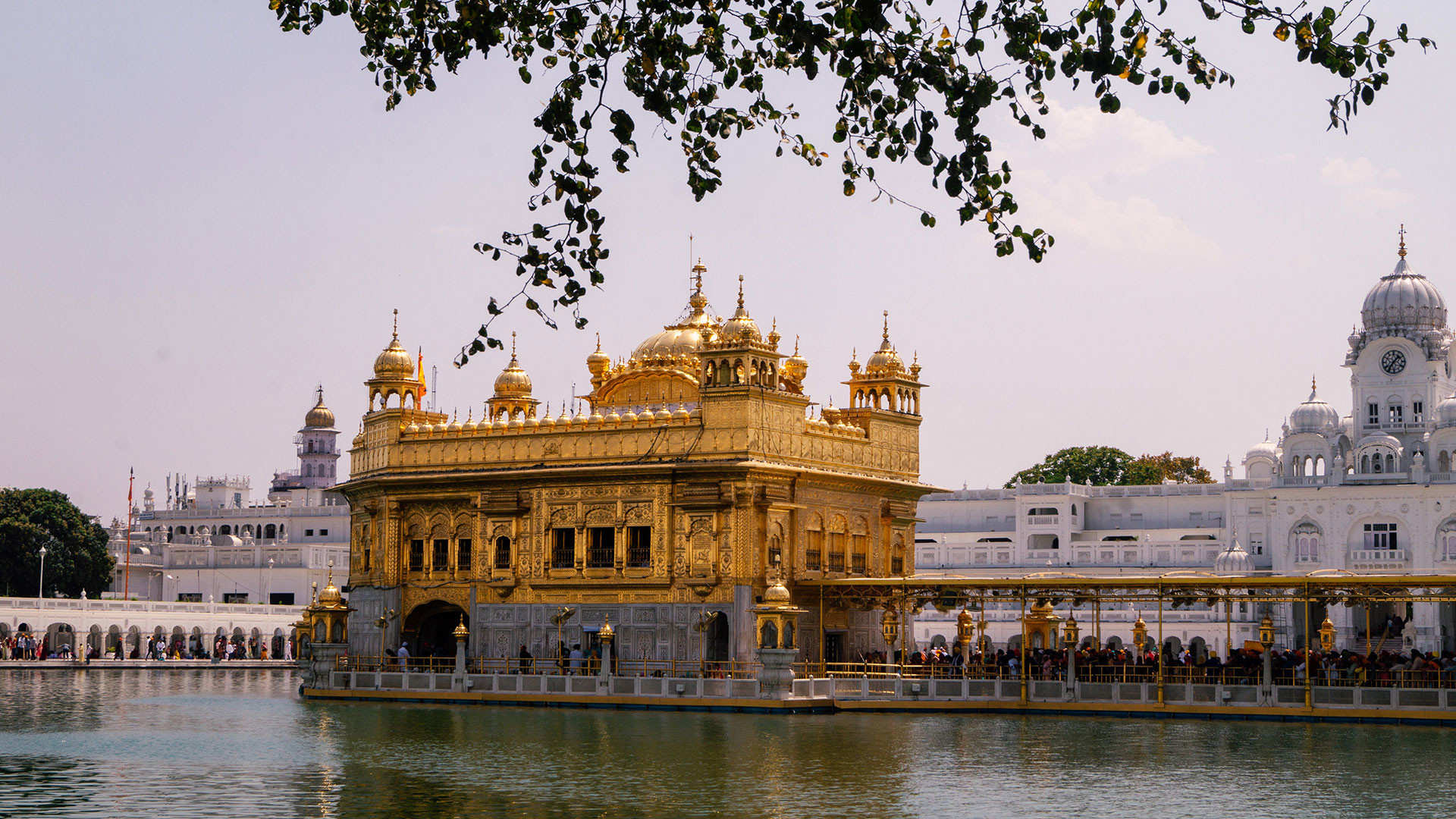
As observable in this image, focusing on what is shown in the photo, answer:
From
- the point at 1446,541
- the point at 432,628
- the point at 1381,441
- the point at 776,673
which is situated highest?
the point at 1381,441

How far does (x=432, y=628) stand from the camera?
43281 mm

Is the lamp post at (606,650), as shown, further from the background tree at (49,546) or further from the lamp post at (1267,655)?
the background tree at (49,546)

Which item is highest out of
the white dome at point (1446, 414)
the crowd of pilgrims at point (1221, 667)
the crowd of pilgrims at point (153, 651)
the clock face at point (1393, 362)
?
the clock face at point (1393, 362)

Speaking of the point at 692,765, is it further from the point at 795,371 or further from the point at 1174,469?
the point at 1174,469

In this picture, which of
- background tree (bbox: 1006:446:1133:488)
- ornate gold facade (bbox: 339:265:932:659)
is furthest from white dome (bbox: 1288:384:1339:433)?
ornate gold facade (bbox: 339:265:932:659)

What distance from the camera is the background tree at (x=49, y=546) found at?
79.1 m

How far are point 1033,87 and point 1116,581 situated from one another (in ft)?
80.6

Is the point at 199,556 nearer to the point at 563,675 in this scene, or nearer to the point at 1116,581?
the point at 563,675

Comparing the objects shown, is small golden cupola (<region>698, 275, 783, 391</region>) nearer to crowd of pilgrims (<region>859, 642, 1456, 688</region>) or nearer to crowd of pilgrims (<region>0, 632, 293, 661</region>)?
crowd of pilgrims (<region>859, 642, 1456, 688</region>)

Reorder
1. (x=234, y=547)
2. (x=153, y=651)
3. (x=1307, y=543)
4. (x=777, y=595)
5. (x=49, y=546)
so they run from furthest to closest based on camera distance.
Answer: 1. (x=234, y=547)
2. (x=49, y=546)
3. (x=1307, y=543)
4. (x=153, y=651)
5. (x=777, y=595)

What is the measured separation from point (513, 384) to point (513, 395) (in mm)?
314

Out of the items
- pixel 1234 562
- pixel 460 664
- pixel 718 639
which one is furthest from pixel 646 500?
pixel 1234 562

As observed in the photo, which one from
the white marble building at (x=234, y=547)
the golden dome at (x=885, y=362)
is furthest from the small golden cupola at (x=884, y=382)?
the white marble building at (x=234, y=547)

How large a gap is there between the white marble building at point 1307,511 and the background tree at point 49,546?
37487 mm
